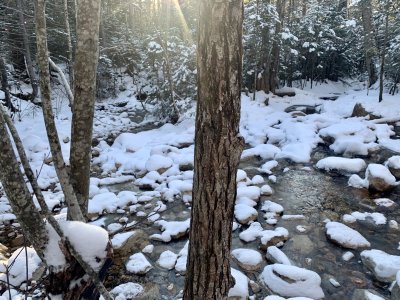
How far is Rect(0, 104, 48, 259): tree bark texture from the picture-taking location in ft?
5.54

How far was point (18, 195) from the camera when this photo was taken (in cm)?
175

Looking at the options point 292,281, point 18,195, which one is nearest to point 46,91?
point 18,195

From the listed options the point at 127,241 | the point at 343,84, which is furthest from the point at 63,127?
the point at 343,84

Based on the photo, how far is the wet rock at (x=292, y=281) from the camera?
3752 mm

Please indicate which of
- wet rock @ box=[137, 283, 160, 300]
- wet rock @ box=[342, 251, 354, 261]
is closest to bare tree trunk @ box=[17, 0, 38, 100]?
wet rock @ box=[137, 283, 160, 300]

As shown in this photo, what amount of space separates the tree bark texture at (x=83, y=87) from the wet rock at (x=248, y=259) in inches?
107

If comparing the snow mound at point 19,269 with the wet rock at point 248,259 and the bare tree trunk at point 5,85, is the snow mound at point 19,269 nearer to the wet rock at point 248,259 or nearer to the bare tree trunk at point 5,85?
the wet rock at point 248,259

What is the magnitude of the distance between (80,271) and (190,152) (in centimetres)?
603

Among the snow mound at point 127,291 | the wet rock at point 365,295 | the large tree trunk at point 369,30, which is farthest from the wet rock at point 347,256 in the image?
the large tree trunk at point 369,30

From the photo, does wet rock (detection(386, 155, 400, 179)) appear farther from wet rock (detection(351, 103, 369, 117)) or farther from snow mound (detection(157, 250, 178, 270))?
snow mound (detection(157, 250, 178, 270))

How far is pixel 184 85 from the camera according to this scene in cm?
1066

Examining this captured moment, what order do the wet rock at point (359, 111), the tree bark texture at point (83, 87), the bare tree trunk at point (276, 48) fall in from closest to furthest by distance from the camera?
1. the tree bark texture at point (83, 87)
2. the wet rock at point (359, 111)
3. the bare tree trunk at point (276, 48)

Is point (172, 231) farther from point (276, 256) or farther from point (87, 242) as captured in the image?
point (87, 242)

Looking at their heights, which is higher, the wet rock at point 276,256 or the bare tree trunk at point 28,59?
the bare tree trunk at point 28,59
